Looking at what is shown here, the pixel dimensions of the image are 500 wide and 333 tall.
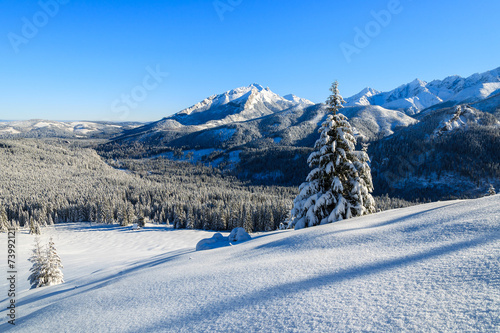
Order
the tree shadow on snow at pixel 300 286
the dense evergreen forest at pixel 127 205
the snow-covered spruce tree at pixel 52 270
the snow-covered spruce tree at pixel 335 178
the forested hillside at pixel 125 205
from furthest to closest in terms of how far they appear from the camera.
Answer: the forested hillside at pixel 125 205 < the dense evergreen forest at pixel 127 205 < the snow-covered spruce tree at pixel 52 270 < the snow-covered spruce tree at pixel 335 178 < the tree shadow on snow at pixel 300 286

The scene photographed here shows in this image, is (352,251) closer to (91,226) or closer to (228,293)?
(228,293)

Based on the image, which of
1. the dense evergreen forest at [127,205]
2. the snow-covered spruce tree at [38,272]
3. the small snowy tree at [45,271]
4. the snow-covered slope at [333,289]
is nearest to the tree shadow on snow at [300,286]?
the snow-covered slope at [333,289]

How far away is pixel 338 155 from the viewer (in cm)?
1756

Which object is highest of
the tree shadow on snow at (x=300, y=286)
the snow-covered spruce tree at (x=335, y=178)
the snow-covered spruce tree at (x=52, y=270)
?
the snow-covered spruce tree at (x=335, y=178)

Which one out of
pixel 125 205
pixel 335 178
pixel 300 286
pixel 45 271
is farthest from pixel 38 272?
pixel 125 205

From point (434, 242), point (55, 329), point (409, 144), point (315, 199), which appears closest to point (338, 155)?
point (315, 199)

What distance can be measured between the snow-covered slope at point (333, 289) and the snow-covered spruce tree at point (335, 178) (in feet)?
28.5

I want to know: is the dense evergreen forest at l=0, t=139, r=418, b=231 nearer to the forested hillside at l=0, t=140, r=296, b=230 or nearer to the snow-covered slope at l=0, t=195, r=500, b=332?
the forested hillside at l=0, t=140, r=296, b=230

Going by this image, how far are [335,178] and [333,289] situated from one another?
13.5 meters

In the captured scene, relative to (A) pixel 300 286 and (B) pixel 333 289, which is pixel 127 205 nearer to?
(A) pixel 300 286

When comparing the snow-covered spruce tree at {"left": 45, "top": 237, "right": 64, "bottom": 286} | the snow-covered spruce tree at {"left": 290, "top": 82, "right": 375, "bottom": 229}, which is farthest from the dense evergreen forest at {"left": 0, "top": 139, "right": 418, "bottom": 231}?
the snow-covered spruce tree at {"left": 45, "top": 237, "right": 64, "bottom": 286}

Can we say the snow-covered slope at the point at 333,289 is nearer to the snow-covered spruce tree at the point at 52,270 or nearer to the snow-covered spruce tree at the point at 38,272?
the snow-covered spruce tree at the point at 52,270

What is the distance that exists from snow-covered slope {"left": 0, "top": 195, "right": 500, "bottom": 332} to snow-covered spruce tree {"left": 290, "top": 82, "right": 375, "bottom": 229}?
28.5 ft

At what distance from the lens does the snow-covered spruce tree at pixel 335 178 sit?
17094mm
